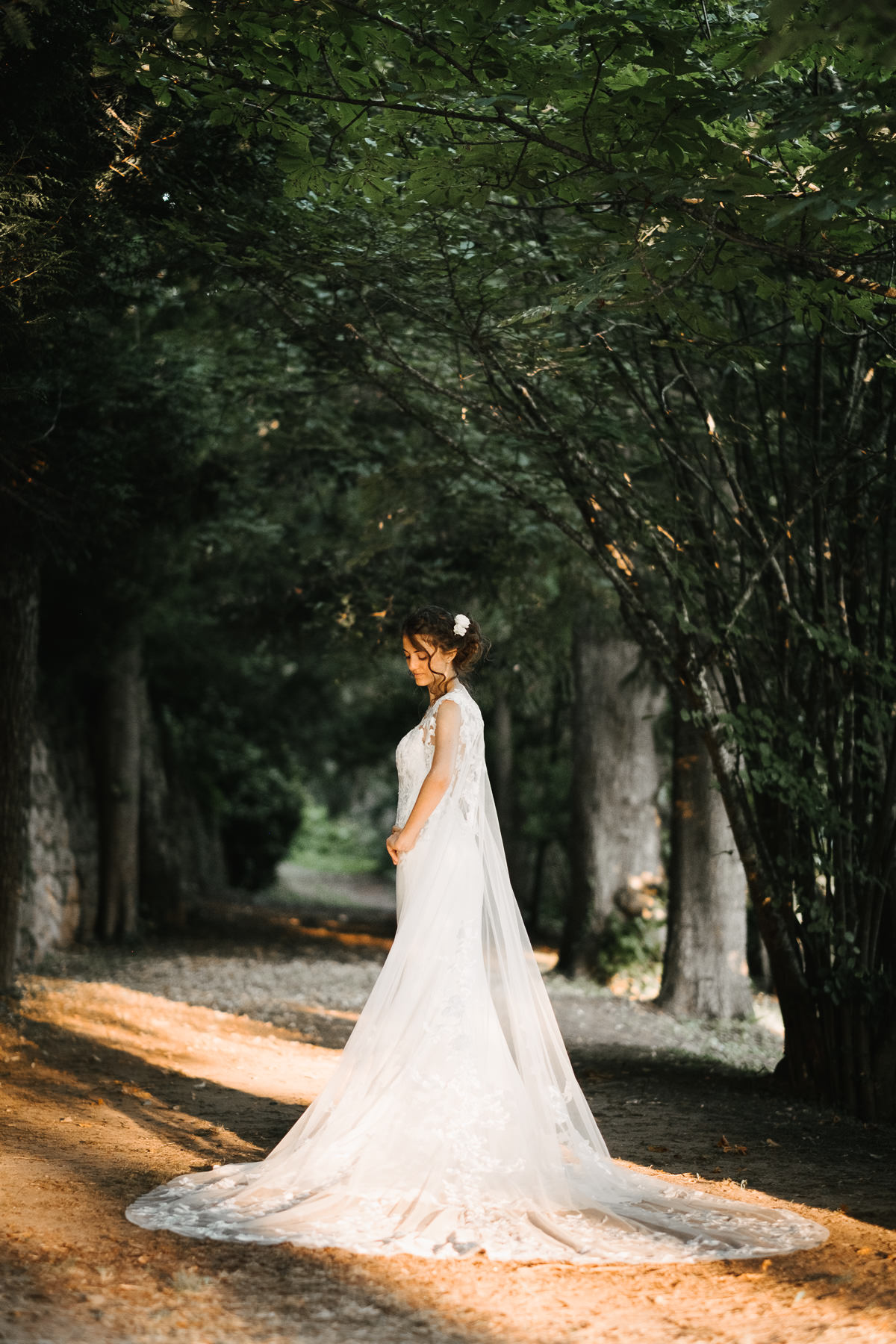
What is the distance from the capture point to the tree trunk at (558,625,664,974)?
1334 cm

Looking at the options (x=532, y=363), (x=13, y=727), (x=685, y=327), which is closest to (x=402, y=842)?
(x=532, y=363)

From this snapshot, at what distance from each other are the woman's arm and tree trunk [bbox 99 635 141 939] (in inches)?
418

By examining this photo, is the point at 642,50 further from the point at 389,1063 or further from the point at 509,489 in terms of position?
the point at 389,1063

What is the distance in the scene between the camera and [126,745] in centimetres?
1491

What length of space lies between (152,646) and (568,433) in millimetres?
11028

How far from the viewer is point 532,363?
6438 mm

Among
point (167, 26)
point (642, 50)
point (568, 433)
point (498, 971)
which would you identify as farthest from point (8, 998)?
point (642, 50)

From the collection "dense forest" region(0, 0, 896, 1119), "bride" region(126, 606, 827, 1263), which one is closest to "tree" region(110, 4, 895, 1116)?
"dense forest" region(0, 0, 896, 1119)

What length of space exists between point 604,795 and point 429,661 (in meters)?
8.81

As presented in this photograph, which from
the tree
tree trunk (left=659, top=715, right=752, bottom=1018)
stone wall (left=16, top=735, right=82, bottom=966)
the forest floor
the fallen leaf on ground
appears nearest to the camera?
the forest floor

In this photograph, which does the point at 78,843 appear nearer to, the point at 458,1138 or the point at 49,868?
the point at 49,868

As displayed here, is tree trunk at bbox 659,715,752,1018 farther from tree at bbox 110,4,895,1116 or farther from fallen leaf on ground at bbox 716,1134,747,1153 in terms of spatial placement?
fallen leaf on ground at bbox 716,1134,747,1153

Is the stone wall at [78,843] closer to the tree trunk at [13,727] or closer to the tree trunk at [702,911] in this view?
the tree trunk at [13,727]

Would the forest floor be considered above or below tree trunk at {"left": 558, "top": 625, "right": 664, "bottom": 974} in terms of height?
below
